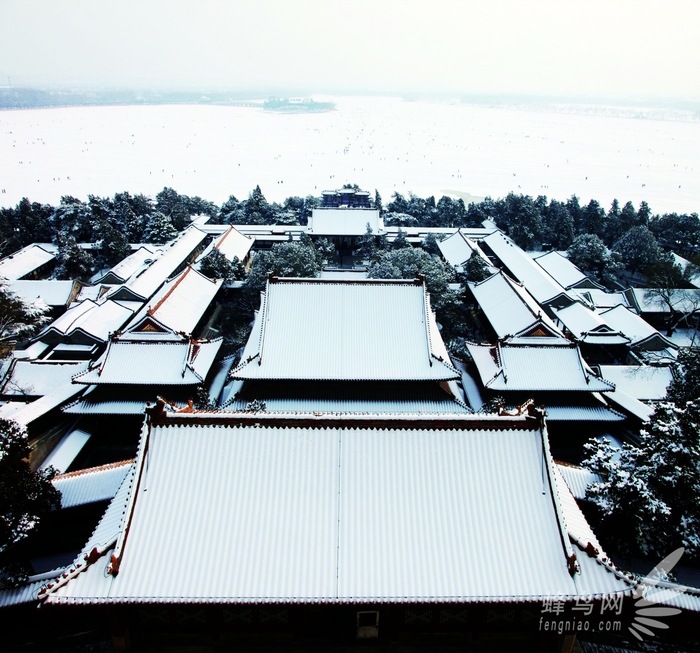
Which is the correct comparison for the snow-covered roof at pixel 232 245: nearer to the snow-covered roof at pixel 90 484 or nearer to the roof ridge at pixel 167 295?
the roof ridge at pixel 167 295

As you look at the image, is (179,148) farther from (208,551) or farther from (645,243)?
(208,551)

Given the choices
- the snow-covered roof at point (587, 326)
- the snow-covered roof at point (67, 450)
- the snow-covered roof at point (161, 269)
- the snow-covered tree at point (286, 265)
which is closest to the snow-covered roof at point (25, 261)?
the snow-covered roof at point (161, 269)

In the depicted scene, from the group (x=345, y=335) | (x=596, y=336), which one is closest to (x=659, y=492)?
(x=345, y=335)

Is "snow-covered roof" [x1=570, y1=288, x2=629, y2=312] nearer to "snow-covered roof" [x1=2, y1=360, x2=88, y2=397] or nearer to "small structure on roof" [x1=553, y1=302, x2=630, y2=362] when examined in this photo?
"small structure on roof" [x1=553, y1=302, x2=630, y2=362]

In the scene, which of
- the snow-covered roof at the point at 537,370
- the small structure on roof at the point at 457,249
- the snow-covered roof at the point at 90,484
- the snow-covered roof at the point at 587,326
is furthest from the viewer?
the small structure on roof at the point at 457,249

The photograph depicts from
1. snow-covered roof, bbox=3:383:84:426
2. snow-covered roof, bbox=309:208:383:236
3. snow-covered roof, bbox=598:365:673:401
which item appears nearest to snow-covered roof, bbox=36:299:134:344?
snow-covered roof, bbox=3:383:84:426

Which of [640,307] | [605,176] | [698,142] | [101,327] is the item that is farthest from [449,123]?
[101,327]
